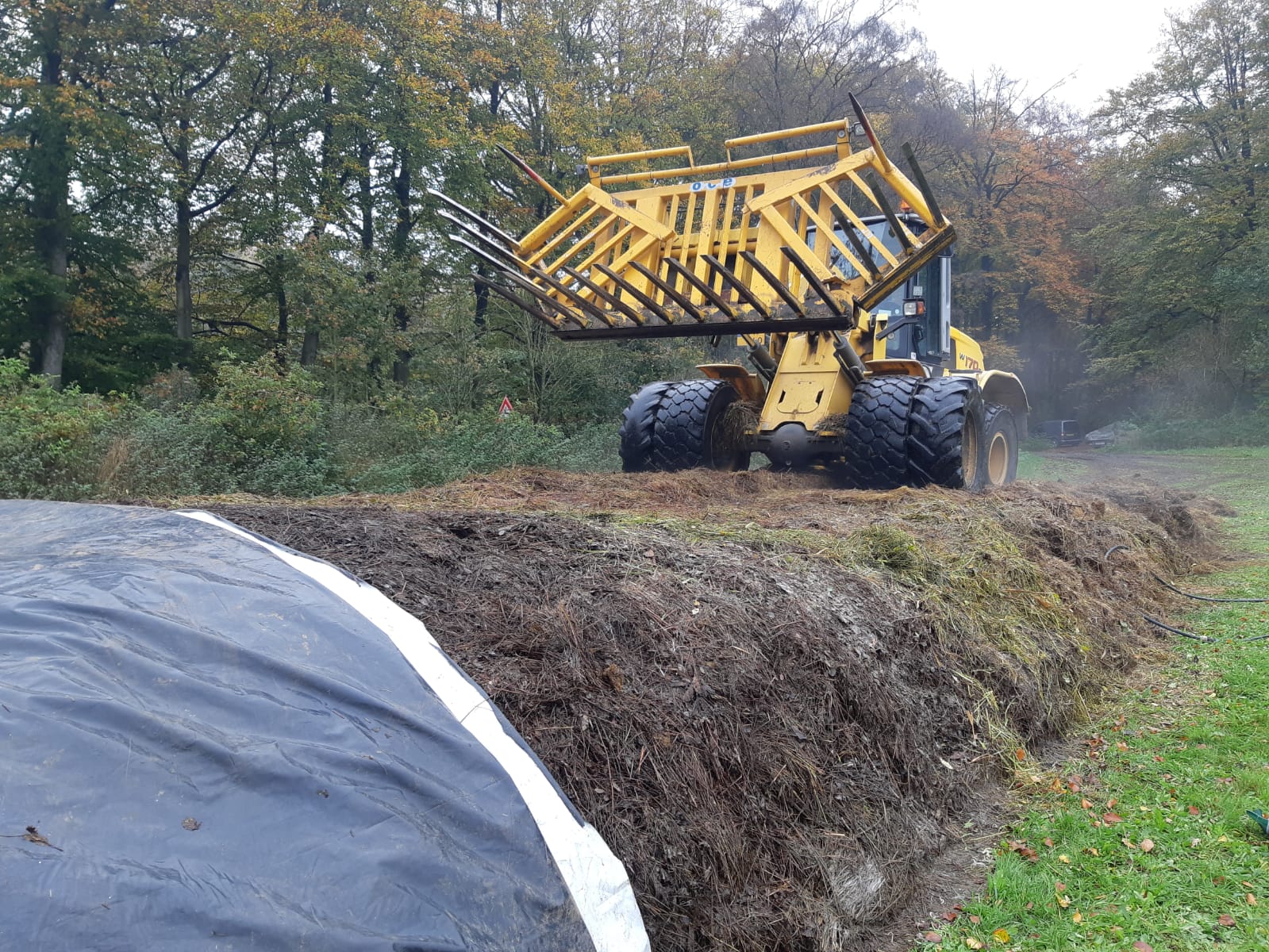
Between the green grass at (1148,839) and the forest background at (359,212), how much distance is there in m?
7.39

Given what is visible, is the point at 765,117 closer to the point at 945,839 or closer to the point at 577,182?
the point at 577,182

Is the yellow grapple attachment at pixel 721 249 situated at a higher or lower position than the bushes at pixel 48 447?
higher

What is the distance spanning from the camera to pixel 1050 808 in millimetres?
3473

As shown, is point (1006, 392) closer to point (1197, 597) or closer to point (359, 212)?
point (1197, 597)

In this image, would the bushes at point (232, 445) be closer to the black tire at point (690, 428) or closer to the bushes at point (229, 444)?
the bushes at point (229, 444)

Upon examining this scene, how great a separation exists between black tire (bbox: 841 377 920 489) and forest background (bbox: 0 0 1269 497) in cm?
507

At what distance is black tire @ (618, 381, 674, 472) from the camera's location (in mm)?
8023

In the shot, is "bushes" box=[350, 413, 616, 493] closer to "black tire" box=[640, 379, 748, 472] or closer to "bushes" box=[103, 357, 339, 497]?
"bushes" box=[103, 357, 339, 497]

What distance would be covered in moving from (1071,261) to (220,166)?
30.5m

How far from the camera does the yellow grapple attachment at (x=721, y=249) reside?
255 inches

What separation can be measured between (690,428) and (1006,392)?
14.9 feet

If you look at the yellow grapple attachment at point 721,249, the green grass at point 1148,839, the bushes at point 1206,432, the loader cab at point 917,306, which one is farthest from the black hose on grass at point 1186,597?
the bushes at point 1206,432

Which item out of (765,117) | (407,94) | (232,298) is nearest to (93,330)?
(232,298)

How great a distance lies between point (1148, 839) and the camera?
326cm
